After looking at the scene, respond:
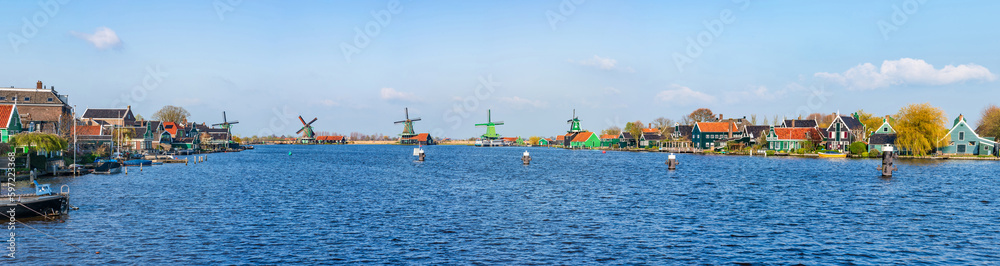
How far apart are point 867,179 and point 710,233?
43354mm

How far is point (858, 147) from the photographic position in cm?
11912

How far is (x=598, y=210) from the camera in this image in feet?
129

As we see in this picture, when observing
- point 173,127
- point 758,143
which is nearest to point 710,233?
point 758,143

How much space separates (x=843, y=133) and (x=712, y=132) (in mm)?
37756

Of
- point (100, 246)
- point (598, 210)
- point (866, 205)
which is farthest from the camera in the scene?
point (866, 205)

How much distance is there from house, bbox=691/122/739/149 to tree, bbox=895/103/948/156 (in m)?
50.6

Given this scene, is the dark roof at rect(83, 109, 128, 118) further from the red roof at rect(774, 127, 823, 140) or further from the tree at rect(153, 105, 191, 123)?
the red roof at rect(774, 127, 823, 140)

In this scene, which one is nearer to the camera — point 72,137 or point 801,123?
point 72,137

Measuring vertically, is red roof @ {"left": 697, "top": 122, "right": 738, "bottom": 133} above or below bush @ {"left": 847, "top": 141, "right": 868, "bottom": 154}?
above

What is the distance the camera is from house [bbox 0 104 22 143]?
70312 mm

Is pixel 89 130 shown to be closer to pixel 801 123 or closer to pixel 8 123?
pixel 8 123

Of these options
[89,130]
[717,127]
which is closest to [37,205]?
[89,130]

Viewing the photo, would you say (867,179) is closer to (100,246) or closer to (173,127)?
(100,246)

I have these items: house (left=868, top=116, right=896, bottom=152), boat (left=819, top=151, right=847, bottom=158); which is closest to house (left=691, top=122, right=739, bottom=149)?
boat (left=819, top=151, right=847, bottom=158)
